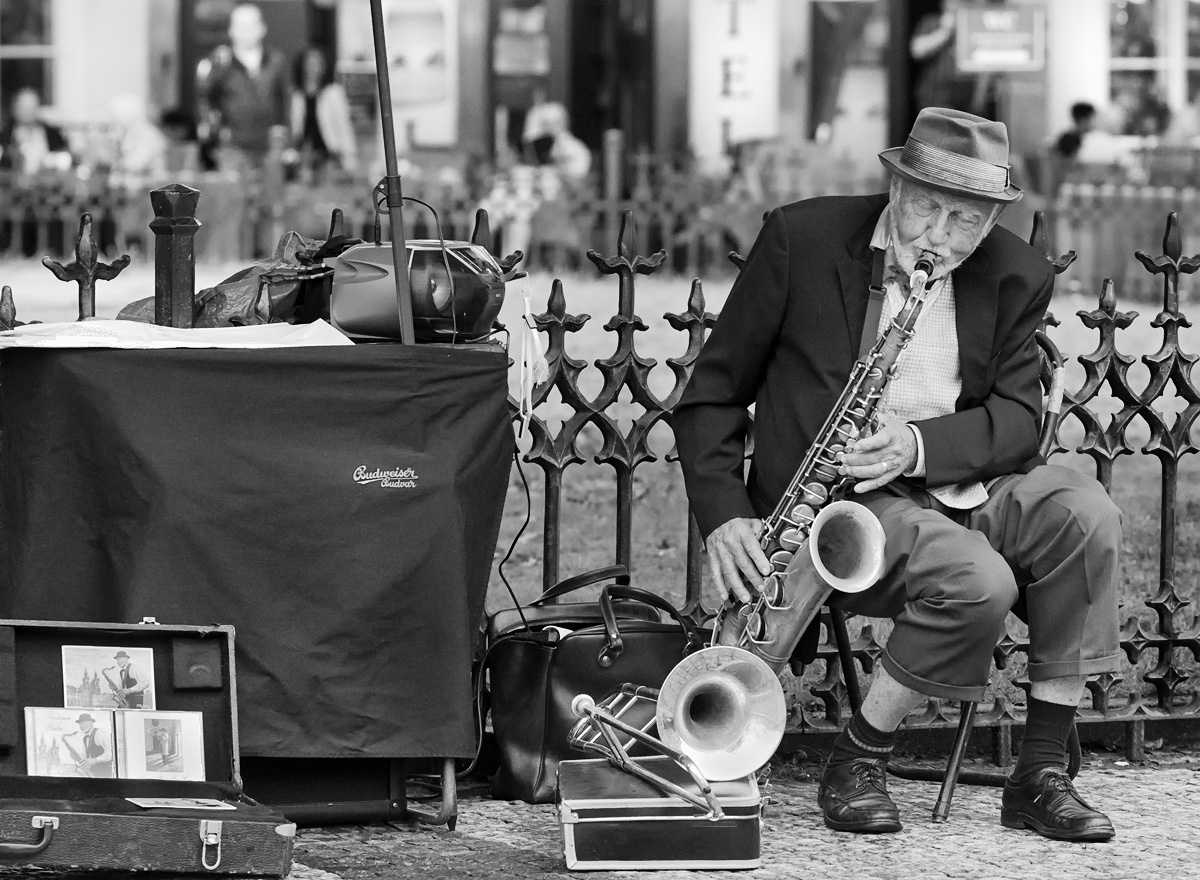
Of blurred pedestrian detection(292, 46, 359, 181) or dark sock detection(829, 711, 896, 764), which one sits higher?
blurred pedestrian detection(292, 46, 359, 181)

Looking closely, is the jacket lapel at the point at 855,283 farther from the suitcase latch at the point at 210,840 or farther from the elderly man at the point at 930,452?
the suitcase latch at the point at 210,840

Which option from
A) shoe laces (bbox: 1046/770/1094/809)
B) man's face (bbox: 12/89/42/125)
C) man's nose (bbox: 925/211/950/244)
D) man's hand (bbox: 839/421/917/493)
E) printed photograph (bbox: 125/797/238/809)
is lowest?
shoe laces (bbox: 1046/770/1094/809)

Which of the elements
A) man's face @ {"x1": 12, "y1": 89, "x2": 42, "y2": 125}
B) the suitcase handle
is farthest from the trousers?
man's face @ {"x1": 12, "y1": 89, "x2": 42, "y2": 125}

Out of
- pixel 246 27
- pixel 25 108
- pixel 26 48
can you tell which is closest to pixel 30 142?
pixel 25 108

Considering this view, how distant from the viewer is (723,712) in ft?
13.2

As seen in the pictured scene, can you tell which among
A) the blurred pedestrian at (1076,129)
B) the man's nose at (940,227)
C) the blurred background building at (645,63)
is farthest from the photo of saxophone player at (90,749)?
the blurred background building at (645,63)

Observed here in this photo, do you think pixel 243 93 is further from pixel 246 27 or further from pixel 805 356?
pixel 805 356

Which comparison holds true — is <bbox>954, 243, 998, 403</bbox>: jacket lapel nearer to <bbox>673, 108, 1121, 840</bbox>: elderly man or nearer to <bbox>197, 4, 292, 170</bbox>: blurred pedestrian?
<bbox>673, 108, 1121, 840</bbox>: elderly man

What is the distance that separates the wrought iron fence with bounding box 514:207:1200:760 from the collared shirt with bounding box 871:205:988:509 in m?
0.57

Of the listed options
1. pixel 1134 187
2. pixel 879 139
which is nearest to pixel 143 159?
pixel 879 139

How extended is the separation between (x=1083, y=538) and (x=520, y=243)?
14.4m

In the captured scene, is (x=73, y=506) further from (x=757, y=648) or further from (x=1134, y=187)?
(x=1134, y=187)

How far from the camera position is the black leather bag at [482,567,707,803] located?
4266 millimetres

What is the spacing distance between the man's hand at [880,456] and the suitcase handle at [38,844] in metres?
1.81
